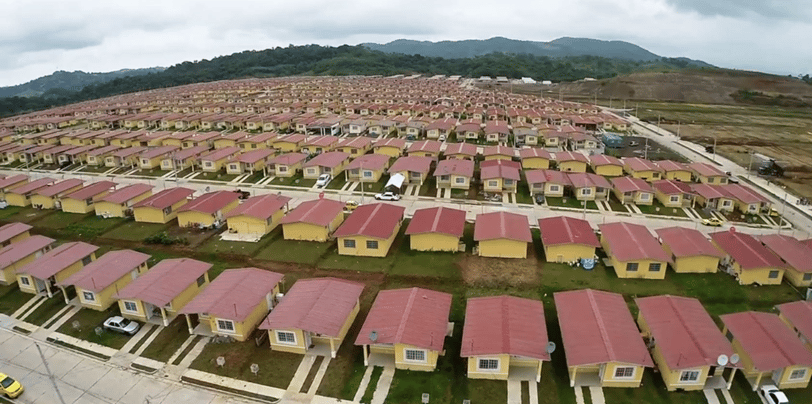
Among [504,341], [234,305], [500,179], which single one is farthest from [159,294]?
[500,179]

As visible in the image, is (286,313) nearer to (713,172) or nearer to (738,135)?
(713,172)

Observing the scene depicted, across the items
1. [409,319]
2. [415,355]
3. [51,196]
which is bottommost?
[415,355]

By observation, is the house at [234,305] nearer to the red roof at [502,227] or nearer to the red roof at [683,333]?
the red roof at [502,227]

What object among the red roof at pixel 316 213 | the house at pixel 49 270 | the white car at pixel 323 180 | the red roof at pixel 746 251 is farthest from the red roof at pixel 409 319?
the white car at pixel 323 180

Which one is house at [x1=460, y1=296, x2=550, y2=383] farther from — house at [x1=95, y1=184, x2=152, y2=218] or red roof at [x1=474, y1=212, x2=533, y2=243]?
house at [x1=95, y1=184, x2=152, y2=218]

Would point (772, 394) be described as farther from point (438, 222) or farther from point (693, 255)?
point (438, 222)

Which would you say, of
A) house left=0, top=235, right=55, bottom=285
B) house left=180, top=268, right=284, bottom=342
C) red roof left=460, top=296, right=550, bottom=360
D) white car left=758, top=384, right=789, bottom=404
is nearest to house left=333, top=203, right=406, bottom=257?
house left=180, top=268, right=284, bottom=342
